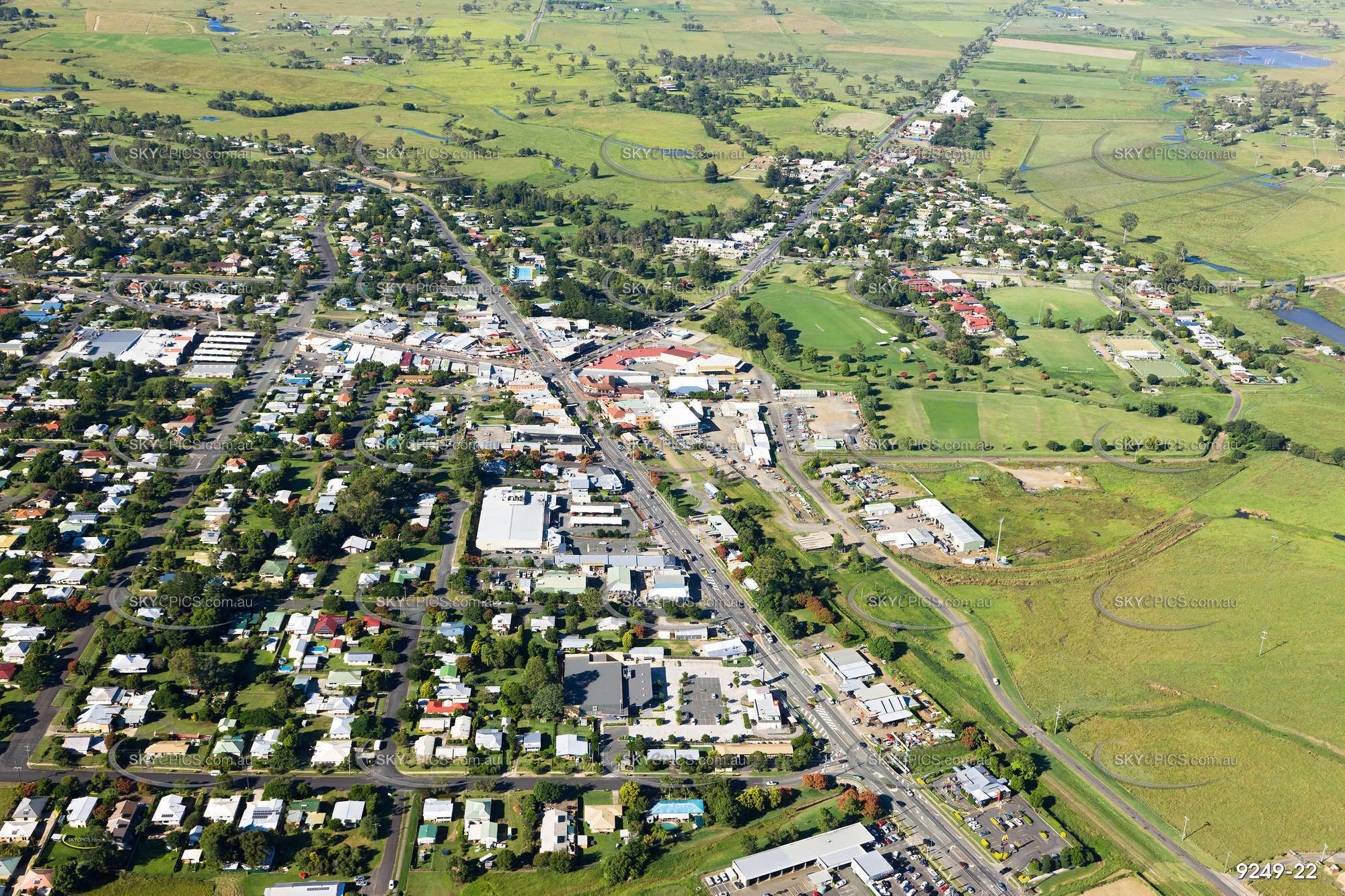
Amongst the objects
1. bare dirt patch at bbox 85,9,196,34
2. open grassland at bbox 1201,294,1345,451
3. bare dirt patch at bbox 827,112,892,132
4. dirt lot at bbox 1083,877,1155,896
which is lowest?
dirt lot at bbox 1083,877,1155,896

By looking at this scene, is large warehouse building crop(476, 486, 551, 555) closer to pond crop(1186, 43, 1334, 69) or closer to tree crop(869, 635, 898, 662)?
tree crop(869, 635, 898, 662)

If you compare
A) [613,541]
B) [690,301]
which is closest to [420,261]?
[690,301]

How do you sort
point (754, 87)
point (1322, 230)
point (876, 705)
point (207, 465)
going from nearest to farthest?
1. point (876, 705)
2. point (207, 465)
3. point (1322, 230)
4. point (754, 87)

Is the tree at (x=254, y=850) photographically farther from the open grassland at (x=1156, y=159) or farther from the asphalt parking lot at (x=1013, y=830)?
the open grassland at (x=1156, y=159)

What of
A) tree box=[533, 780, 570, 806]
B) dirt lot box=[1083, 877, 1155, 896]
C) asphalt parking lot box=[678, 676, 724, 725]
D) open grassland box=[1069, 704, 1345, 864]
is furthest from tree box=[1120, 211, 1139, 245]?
tree box=[533, 780, 570, 806]

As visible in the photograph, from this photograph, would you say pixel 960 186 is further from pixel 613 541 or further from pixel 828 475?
pixel 613 541

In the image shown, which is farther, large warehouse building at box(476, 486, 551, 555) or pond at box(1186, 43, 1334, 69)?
pond at box(1186, 43, 1334, 69)

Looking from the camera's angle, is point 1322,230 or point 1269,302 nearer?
point 1269,302
